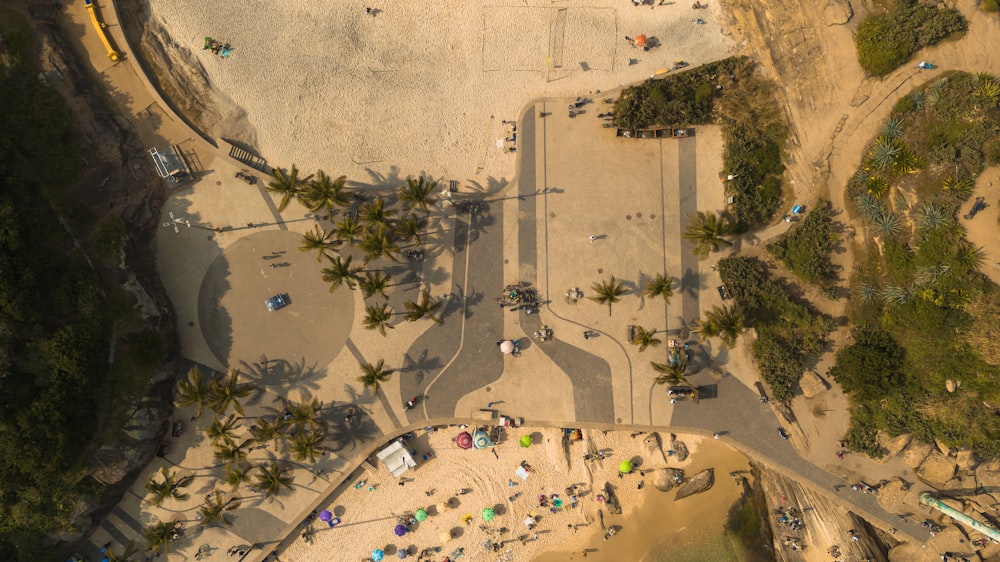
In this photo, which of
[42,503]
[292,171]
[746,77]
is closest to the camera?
[42,503]

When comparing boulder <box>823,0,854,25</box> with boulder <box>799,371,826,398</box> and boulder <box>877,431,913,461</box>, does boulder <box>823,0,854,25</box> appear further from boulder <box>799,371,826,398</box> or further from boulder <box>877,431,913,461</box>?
boulder <box>877,431,913,461</box>

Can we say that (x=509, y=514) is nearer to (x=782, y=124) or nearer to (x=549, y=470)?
(x=549, y=470)

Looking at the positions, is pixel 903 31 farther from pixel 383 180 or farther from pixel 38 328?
pixel 38 328

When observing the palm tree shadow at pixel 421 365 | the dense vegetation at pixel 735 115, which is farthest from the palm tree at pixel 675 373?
the palm tree shadow at pixel 421 365

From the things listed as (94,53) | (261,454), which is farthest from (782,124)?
(94,53)

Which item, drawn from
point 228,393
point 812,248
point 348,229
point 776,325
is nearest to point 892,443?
point 776,325

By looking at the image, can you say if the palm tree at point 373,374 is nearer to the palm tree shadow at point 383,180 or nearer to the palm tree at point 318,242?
the palm tree at point 318,242

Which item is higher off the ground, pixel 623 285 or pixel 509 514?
pixel 623 285
